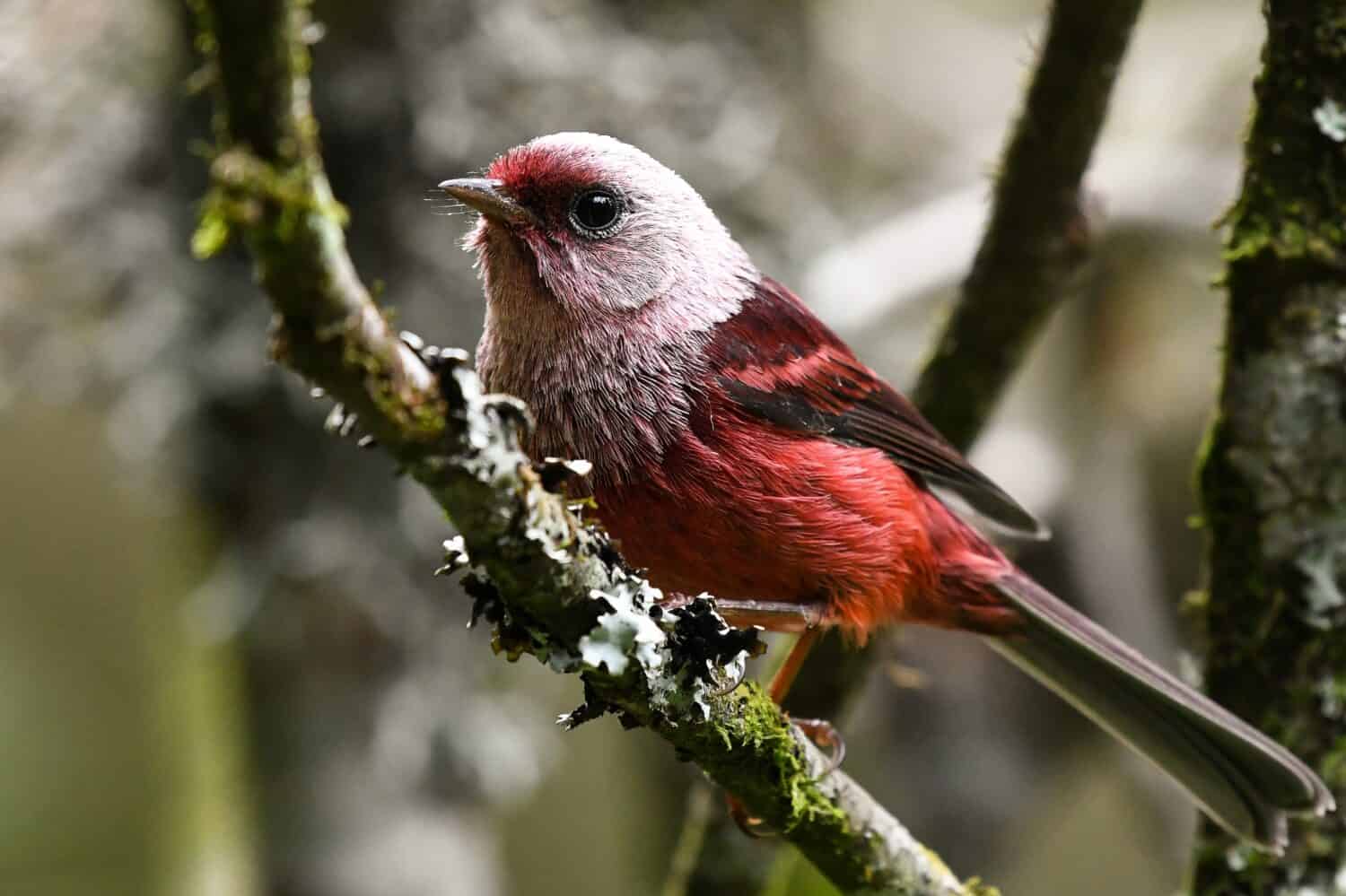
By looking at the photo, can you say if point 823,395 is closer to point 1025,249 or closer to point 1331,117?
point 1025,249

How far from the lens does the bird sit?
2488 millimetres

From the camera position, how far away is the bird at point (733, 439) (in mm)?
2488

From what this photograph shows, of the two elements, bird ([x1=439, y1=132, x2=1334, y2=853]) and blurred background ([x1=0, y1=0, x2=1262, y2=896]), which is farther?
blurred background ([x1=0, y1=0, x2=1262, y2=896])

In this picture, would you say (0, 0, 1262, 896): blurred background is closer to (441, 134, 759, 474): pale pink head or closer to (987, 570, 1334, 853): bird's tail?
(987, 570, 1334, 853): bird's tail

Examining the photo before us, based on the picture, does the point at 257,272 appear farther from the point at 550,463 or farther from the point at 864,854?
the point at 864,854

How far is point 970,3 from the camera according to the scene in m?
8.72

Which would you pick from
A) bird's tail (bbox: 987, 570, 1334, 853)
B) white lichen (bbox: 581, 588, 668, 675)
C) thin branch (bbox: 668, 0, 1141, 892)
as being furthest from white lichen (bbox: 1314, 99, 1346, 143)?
white lichen (bbox: 581, 588, 668, 675)

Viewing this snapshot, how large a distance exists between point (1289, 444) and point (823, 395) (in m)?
0.92

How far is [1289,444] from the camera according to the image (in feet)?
8.47

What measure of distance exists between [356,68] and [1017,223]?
9.68ft

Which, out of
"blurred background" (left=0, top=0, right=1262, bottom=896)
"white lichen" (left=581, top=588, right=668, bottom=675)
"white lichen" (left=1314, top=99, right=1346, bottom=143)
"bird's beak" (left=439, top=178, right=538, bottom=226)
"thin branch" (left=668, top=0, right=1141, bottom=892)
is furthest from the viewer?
"blurred background" (left=0, top=0, right=1262, bottom=896)

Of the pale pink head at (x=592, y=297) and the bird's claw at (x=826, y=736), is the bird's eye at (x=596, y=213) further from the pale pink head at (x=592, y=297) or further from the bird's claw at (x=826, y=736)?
the bird's claw at (x=826, y=736)

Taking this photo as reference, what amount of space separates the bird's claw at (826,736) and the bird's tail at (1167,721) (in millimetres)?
589

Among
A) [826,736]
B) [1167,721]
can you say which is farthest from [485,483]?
[1167,721]
